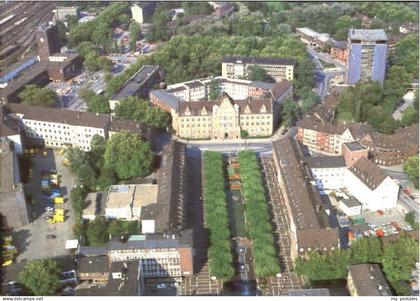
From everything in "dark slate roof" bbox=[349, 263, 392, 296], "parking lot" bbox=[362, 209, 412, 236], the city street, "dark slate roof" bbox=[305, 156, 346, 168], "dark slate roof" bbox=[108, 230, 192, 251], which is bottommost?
"parking lot" bbox=[362, 209, 412, 236]

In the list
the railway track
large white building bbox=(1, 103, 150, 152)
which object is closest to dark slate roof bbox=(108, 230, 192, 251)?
large white building bbox=(1, 103, 150, 152)

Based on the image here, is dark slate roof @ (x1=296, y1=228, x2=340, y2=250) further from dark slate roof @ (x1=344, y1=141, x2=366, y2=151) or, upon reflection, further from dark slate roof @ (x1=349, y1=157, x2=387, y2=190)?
dark slate roof @ (x1=344, y1=141, x2=366, y2=151)

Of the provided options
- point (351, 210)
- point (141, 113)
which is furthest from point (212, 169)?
point (141, 113)

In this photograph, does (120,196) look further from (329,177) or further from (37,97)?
(37,97)

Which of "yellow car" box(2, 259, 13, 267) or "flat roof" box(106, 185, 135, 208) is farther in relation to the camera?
"flat roof" box(106, 185, 135, 208)

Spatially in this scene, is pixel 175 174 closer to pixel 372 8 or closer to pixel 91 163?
pixel 91 163

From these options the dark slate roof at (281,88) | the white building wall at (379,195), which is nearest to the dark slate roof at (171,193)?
the white building wall at (379,195)

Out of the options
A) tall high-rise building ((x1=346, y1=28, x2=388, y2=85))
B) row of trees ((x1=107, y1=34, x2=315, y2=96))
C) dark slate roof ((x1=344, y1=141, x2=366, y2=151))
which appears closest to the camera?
dark slate roof ((x1=344, y1=141, x2=366, y2=151))
